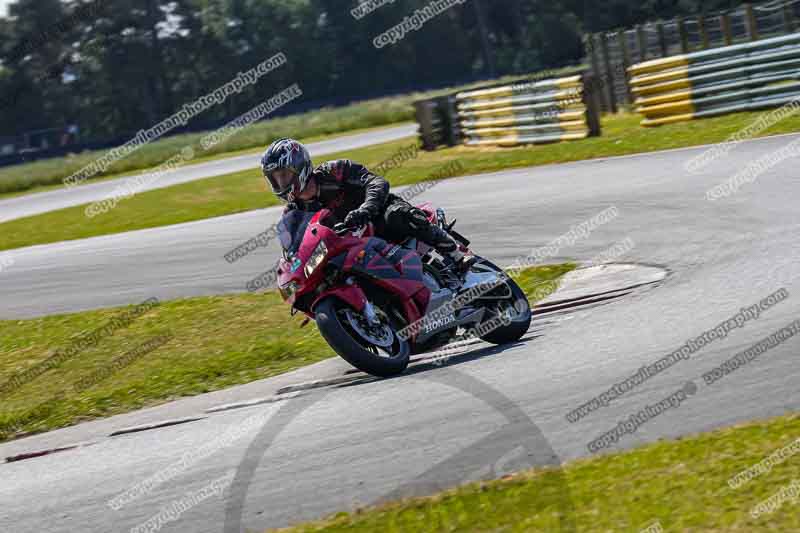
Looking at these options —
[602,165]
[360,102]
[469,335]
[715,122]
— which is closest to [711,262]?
[469,335]

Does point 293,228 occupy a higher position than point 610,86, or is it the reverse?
point 293,228

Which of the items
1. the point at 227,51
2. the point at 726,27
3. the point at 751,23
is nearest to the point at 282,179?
the point at 751,23

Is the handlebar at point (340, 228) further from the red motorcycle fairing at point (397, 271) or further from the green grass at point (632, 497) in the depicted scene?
the green grass at point (632, 497)

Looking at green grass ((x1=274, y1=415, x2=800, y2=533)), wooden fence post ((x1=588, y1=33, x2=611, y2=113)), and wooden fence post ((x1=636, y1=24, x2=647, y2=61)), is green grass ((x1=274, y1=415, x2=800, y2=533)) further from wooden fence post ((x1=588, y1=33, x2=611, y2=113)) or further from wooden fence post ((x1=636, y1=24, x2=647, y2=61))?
wooden fence post ((x1=636, y1=24, x2=647, y2=61))

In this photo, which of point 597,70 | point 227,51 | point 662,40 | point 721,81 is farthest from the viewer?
point 227,51

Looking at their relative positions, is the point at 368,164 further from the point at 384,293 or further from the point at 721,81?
the point at 384,293

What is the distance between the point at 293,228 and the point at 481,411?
2.25m

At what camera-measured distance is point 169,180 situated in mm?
33719

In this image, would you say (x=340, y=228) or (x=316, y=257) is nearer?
(x=316, y=257)

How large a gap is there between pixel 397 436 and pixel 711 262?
4666mm

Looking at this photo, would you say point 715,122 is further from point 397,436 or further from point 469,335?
point 397,436

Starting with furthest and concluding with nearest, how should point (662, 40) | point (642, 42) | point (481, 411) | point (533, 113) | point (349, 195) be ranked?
point (642, 42) < point (662, 40) < point (533, 113) < point (349, 195) < point (481, 411)

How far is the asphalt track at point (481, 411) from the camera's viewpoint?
18.9 ft

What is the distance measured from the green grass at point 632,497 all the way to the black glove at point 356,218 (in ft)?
9.59
